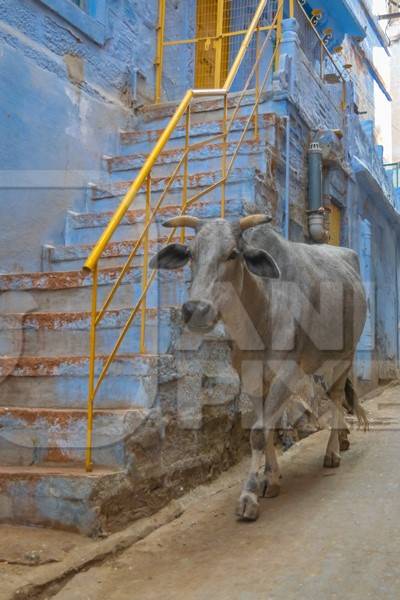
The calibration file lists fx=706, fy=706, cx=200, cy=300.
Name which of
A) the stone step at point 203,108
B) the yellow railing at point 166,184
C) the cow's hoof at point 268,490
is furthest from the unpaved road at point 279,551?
the stone step at point 203,108

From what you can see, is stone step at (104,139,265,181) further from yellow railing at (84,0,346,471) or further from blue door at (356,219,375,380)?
blue door at (356,219,375,380)

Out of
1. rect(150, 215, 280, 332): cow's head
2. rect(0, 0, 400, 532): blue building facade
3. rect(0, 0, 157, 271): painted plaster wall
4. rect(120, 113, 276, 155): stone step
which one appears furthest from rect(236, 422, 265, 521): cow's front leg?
rect(120, 113, 276, 155): stone step

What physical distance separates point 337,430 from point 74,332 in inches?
90.0

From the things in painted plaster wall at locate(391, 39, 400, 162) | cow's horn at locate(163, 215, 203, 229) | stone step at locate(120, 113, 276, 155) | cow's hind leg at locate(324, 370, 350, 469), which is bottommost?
cow's hind leg at locate(324, 370, 350, 469)

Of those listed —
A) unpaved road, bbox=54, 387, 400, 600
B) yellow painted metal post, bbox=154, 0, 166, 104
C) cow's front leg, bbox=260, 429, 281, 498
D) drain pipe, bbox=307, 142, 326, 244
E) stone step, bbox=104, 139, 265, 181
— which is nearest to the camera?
unpaved road, bbox=54, 387, 400, 600

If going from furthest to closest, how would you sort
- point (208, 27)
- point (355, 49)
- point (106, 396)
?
point (355, 49)
point (208, 27)
point (106, 396)

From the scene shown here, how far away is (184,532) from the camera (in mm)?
4184

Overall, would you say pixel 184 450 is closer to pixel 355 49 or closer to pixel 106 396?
pixel 106 396

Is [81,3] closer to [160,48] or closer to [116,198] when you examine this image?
[160,48]

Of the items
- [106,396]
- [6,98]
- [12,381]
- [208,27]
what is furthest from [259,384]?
[208,27]

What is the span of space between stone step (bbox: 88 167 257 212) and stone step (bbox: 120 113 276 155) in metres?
0.67

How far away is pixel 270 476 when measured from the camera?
15.9ft

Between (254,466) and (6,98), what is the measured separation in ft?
13.3

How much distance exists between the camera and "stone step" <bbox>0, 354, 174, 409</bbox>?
4.48 m
